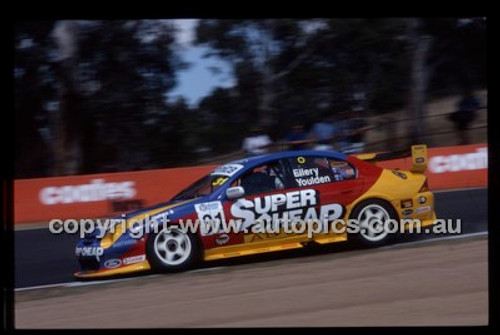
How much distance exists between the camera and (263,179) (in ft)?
28.5

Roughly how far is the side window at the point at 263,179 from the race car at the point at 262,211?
0.01 meters

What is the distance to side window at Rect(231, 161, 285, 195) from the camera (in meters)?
8.62

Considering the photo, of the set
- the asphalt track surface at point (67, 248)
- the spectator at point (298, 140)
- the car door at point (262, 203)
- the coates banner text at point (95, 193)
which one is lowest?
the asphalt track surface at point (67, 248)

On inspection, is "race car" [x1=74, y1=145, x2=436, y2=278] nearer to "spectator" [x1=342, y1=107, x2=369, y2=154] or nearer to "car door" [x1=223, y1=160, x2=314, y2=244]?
"car door" [x1=223, y1=160, x2=314, y2=244]

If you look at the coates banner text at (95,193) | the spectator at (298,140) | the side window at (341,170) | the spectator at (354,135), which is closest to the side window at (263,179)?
the side window at (341,170)

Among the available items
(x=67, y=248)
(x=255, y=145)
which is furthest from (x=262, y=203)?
(x=255, y=145)

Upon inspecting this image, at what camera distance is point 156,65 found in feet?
65.6

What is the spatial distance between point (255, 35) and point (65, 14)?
52.6 ft

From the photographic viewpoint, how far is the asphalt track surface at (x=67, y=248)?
8827 millimetres

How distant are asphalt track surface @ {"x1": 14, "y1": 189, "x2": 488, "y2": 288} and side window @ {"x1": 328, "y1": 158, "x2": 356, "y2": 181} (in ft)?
2.95

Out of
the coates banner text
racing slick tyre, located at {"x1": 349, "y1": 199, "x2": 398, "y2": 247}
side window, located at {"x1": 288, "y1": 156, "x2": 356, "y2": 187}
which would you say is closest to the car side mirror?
side window, located at {"x1": 288, "y1": 156, "x2": 356, "y2": 187}

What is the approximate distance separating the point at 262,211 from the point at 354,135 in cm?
851

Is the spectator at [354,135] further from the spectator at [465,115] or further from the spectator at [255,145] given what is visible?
the spectator at [465,115]

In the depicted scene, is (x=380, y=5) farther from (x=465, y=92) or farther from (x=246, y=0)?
(x=465, y=92)
